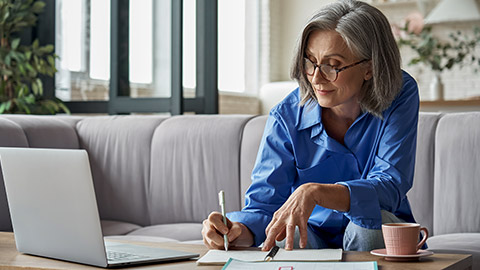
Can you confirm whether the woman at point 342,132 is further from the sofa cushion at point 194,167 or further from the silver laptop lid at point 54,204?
the sofa cushion at point 194,167

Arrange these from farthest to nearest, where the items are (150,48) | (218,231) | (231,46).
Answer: (231,46), (150,48), (218,231)

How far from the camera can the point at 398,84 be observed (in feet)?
5.59

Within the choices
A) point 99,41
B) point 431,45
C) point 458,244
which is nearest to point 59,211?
point 458,244

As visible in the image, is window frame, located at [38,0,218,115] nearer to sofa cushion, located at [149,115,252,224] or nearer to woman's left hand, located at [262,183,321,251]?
sofa cushion, located at [149,115,252,224]

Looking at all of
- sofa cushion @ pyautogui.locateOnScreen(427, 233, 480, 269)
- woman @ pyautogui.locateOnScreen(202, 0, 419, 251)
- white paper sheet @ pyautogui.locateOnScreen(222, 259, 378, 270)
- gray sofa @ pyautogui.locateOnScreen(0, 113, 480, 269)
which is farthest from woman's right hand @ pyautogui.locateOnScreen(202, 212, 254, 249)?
gray sofa @ pyautogui.locateOnScreen(0, 113, 480, 269)

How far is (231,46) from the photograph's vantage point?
23.7 feet

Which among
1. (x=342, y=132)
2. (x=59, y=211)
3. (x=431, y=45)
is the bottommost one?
(x=59, y=211)

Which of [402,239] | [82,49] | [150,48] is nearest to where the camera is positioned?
[402,239]

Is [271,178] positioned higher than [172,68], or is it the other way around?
[172,68]

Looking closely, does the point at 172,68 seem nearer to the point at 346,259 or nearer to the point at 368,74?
the point at 368,74

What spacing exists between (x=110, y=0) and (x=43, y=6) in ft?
1.41

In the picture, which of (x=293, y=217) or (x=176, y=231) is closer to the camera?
(x=293, y=217)

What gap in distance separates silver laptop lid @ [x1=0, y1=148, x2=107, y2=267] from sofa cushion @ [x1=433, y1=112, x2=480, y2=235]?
1.44 metres

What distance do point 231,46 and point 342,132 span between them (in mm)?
5512
